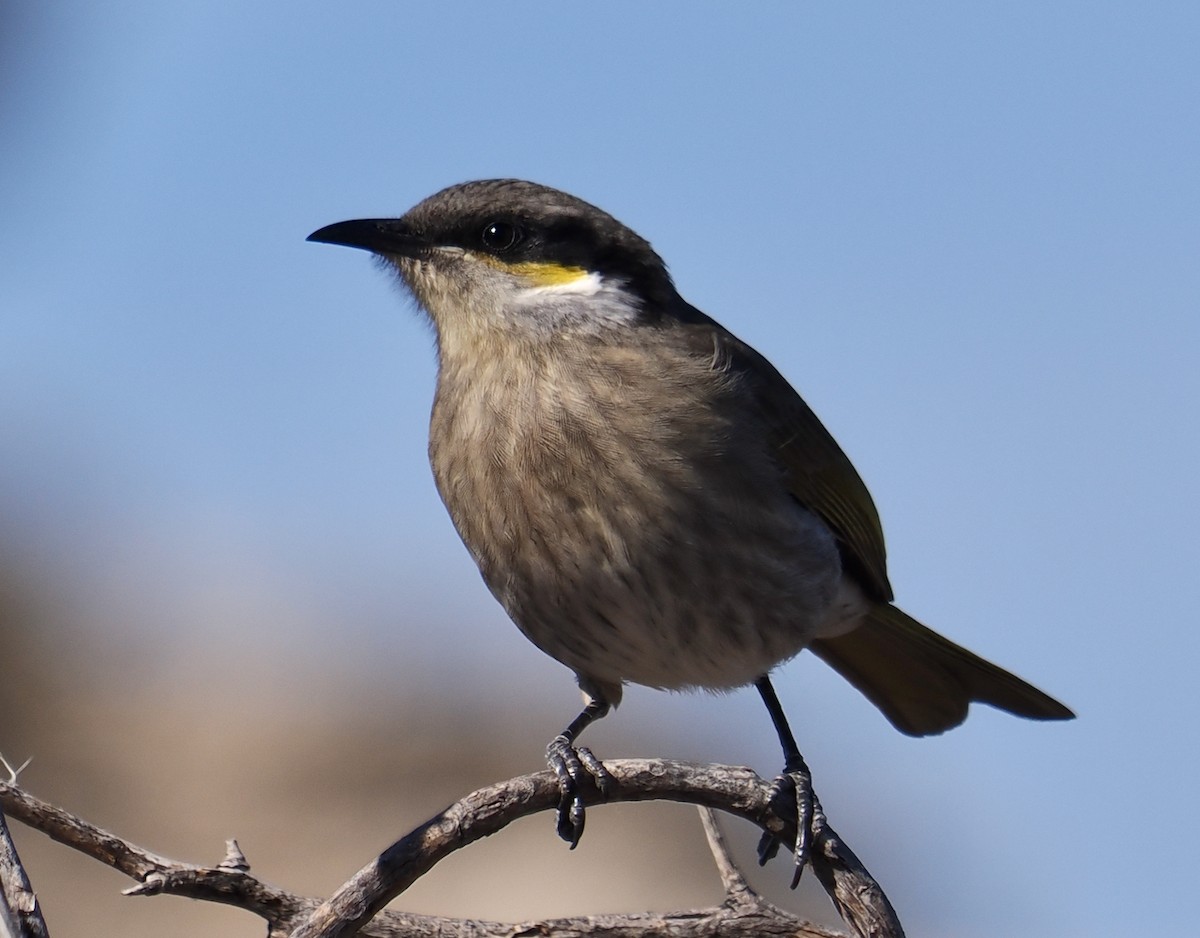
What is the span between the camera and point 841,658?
6.39m

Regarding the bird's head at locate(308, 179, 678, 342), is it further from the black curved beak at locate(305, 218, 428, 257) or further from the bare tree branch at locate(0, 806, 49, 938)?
the bare tree branch at locate(0, 806, 49, 938)

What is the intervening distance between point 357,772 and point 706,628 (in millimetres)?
5941

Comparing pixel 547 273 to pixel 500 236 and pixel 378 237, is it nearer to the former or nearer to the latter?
pixel 500 236

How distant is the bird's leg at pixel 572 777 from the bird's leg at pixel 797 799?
44 cm

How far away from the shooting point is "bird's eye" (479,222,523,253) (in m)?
5.57

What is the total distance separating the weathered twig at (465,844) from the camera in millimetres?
3371

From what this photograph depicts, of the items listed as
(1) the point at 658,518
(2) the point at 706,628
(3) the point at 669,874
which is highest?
(1) the point at 658,518

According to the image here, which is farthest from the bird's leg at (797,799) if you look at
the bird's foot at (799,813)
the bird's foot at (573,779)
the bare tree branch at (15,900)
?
the bare tree branch at (15,900)

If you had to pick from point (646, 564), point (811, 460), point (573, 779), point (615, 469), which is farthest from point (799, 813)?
point (811, 460)

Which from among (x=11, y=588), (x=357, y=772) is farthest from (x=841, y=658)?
(x=11, y=588)

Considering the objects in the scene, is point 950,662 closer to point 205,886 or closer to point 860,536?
point 860,536

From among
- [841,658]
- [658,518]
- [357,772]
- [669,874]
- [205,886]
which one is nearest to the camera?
[205,886]

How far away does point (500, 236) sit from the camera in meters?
5.57

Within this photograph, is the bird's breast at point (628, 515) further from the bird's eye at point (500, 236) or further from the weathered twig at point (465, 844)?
the weathered twig at point (465, 844)
